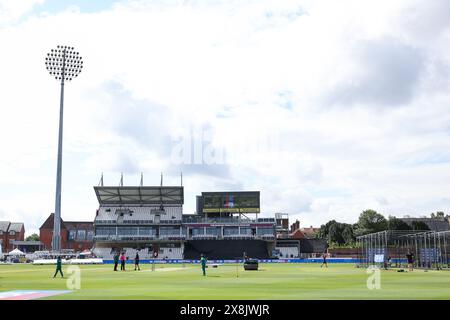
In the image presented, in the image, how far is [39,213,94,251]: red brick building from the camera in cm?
16138

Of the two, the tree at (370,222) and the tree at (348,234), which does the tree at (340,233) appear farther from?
the tree at (370,222)

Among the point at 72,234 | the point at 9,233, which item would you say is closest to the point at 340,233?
the point at 72,234

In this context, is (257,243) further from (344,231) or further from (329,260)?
(344,231)

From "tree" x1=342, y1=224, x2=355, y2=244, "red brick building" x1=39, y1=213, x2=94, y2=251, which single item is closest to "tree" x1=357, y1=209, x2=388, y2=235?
"tree" x1=342, y1=224, x2=355, y2=244

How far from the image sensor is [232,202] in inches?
4894

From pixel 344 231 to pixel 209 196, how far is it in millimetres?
44223

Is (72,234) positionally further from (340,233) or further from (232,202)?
(340,233)

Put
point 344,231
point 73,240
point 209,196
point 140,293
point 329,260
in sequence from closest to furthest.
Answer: point 140,293
point 329,260
point 209,196
point 344,231
point 73,240

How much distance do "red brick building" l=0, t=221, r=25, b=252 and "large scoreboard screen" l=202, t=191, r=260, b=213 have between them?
76434mm

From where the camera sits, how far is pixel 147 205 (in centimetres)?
12825

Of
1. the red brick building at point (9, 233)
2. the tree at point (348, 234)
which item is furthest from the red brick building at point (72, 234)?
the tree at point (348, 234)

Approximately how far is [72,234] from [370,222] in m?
90.1

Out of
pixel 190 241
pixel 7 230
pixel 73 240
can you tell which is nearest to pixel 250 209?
pixel 190 241
